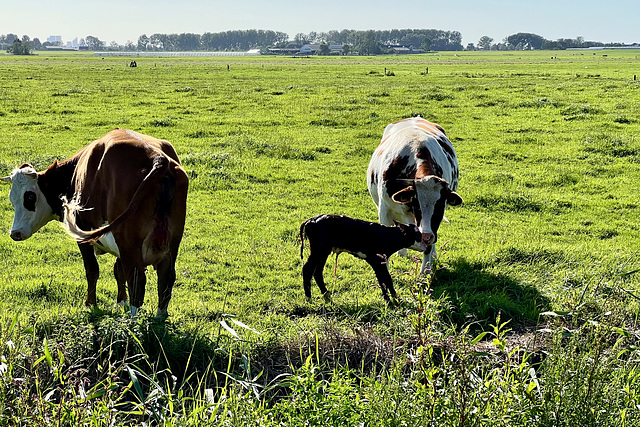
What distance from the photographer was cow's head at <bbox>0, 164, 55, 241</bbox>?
7.00m

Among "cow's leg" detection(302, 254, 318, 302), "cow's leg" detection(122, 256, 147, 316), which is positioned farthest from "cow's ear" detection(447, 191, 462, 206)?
"cow's leg" detection(122, 256, 147, 316)

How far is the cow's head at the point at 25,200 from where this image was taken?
23.0 ft

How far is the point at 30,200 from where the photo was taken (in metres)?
7.07

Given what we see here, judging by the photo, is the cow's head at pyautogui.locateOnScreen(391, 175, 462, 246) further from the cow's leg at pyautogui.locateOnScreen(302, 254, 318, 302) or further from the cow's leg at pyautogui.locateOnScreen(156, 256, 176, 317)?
the cow's leg at pyautogui.locateOnScreen(156, 256, 176, 317)

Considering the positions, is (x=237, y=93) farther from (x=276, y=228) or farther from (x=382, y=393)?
(x=382, y=393)

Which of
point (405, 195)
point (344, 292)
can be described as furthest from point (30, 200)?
point (405, 195)

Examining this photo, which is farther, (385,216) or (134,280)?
(385,216)

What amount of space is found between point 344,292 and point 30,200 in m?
4.13

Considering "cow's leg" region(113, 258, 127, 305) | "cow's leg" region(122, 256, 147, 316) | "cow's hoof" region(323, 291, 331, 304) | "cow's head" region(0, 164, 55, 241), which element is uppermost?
"cow's head" region(0, 164, 55, 241)

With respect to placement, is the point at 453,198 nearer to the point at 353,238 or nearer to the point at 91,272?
the point at 353,238

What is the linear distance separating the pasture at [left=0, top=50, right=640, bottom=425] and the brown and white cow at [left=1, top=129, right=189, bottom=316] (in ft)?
2.03

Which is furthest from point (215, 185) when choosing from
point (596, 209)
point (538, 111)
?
point (538, 111)

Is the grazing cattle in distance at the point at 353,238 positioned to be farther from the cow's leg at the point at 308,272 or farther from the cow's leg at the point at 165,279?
the cow's leg at the point at 165,279

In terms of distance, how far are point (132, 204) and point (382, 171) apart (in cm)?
394
